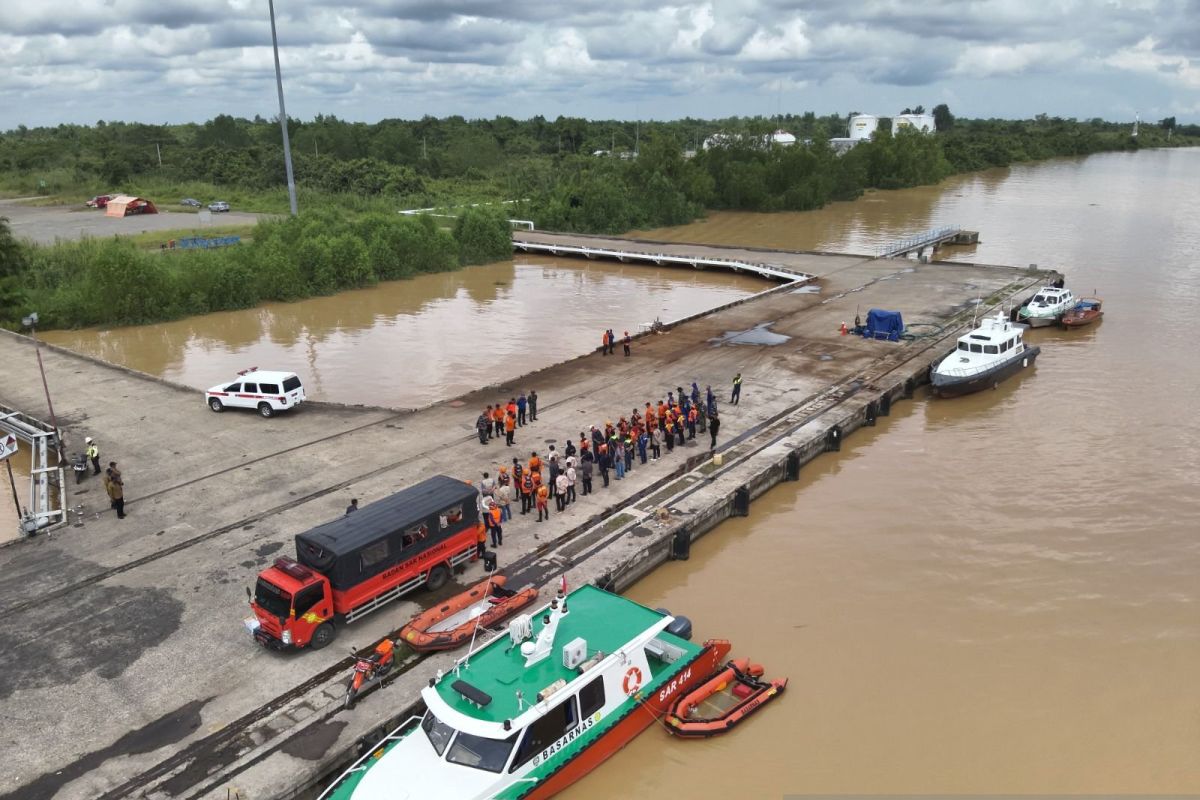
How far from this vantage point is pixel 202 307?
145 ft

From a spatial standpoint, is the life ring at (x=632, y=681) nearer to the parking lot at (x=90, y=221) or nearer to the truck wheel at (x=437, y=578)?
the truck wheel at (x=437, y=578)

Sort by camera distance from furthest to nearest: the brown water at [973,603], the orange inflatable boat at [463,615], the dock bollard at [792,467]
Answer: the dock bollard at [792,467], the orange inflatable boat at [463,615], the brown water at [973,603]

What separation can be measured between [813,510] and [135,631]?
1557cm

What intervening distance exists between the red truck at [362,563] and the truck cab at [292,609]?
2cm

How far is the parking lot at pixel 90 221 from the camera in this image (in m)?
66.1

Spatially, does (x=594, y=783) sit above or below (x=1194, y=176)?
below

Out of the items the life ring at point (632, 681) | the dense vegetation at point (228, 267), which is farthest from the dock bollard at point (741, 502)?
the dense vegetation at point (228, 267)

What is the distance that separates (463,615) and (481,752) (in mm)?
3898

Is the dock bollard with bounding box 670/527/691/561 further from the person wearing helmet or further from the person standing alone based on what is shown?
the person wearing helmet

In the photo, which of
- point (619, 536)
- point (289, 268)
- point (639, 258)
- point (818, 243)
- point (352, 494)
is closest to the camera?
point (619, 536)

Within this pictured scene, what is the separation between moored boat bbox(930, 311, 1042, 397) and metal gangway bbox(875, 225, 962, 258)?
25279 mm

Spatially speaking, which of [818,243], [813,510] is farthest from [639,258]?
[813,510]

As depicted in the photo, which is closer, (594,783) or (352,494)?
(594,783)

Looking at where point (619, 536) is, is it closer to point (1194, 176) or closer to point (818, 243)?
point (818, 243)
